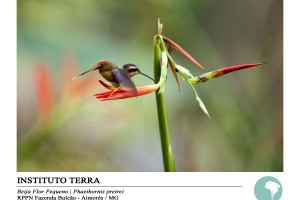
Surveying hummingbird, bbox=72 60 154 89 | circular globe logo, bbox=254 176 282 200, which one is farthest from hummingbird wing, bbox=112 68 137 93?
circular globe logo, bbox=254 176 282 200

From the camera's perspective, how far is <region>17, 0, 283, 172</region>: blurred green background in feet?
3.51

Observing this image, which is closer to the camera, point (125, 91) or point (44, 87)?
point (125, 91)

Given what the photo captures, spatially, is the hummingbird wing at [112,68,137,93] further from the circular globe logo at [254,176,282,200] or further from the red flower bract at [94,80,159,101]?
the circular globe logo at [254,176,282,200]

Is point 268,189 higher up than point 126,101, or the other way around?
point 126,101

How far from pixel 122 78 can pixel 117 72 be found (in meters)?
0.03

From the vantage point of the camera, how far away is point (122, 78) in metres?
0.93

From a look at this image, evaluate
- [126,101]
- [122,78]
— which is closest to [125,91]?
[122,78]

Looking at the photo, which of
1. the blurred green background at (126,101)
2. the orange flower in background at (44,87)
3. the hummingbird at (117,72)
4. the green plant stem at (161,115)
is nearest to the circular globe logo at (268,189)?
the blurred green background at (126,101)

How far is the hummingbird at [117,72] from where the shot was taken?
0.92 m

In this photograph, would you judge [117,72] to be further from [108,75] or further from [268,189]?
[268,189]

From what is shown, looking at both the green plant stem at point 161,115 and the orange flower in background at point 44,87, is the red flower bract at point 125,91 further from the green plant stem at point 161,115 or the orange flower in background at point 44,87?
the orange flower in background at point 44,87

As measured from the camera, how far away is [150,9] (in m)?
1.10

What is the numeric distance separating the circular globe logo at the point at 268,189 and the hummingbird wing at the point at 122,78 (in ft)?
1.26
